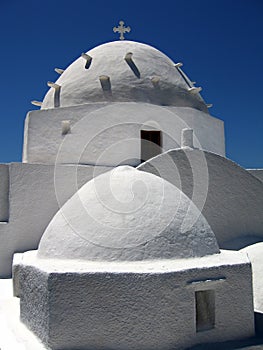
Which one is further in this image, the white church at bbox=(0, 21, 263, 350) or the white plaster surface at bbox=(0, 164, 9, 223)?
the white plaster surface at bbox=(0, 164, 9, 223)

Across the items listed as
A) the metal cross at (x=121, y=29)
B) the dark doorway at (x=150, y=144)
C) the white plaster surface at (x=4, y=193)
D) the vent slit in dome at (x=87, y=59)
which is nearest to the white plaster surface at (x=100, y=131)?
the dark doorway at (x=150, y=144)

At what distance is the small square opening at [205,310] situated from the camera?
5.57 meters

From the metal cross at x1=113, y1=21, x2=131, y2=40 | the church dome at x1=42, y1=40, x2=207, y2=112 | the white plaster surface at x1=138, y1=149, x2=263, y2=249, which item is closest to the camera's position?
the white plaster surface at x1=138, y1=149, x2=263, y2=249

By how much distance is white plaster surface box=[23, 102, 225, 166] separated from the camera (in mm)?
11102

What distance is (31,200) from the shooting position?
9680 mm

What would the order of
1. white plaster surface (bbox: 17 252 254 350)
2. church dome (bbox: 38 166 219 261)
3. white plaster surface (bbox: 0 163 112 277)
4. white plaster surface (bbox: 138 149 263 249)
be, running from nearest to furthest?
white plaster surface (bbox: 17 252 254 350), church dome (bbox: 38 166 219 261), white plaster surface (bbox: 138 149 263 249), white plaster surface (bbox: 0 163 112 277)

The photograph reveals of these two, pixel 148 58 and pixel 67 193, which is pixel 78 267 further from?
pixel 148 58

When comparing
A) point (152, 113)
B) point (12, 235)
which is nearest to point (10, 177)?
point (12, 235)

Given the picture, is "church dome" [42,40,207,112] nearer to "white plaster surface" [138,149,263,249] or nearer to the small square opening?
"white plaster surface" [138,149,263,249]

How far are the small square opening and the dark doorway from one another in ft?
19.0

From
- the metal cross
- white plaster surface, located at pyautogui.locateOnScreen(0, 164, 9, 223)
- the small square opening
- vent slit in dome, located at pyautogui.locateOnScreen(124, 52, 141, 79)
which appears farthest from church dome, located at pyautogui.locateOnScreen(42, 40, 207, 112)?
the small square opening

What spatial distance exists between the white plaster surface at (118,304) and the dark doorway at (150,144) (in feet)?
21.1

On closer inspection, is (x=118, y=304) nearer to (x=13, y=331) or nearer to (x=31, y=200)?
(x=13, y=331)

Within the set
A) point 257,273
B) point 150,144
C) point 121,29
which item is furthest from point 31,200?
point 121,29
